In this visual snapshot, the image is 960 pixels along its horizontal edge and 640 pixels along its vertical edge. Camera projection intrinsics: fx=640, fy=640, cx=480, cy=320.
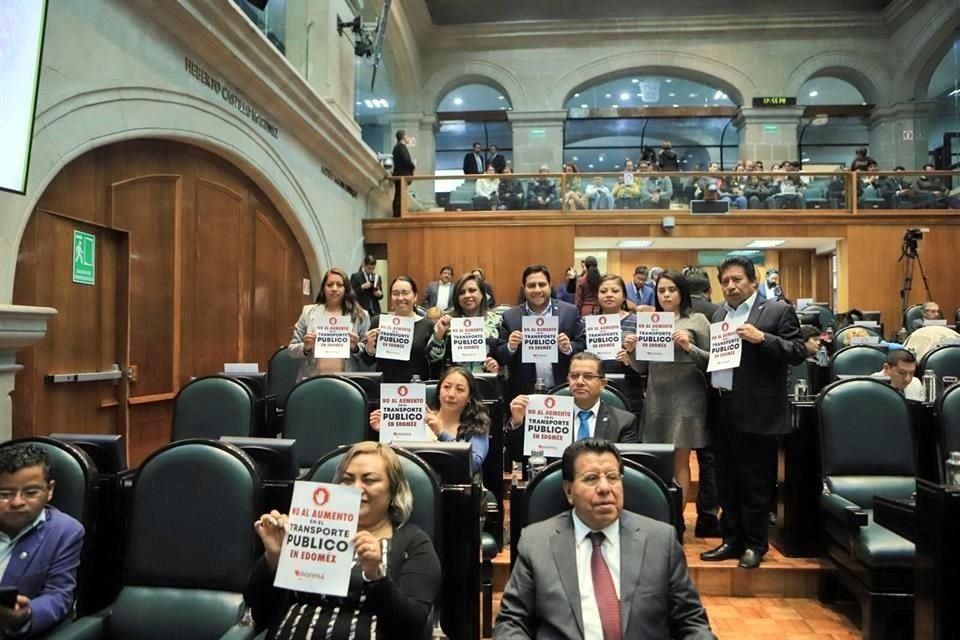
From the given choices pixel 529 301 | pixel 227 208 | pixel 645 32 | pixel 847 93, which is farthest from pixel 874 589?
pixel 847 93

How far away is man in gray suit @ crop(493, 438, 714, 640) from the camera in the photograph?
5.28 feet

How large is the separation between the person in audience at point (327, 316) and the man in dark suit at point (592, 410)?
1515mm

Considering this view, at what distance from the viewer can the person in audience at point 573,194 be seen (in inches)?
411

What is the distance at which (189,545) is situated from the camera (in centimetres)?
189

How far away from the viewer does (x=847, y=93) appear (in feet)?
48.2

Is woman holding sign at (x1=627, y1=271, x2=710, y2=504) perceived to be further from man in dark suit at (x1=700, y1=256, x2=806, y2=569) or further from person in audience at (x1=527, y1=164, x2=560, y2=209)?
person in audience at (x1=527, y1=164, x2=560, y2=209)

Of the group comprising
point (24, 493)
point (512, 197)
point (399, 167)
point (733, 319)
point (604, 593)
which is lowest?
point (604, 593)

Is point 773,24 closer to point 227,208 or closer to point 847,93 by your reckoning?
point 847,93

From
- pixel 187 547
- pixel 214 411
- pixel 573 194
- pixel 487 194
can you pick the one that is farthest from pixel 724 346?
pixel 487 194

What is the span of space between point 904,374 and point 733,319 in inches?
51.8

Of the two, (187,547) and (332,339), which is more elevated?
(332,339)

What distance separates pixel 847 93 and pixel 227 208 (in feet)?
47.8

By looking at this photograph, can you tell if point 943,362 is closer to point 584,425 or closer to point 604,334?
point 604,334

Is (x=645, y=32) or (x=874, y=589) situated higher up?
(x=645, y=32)
